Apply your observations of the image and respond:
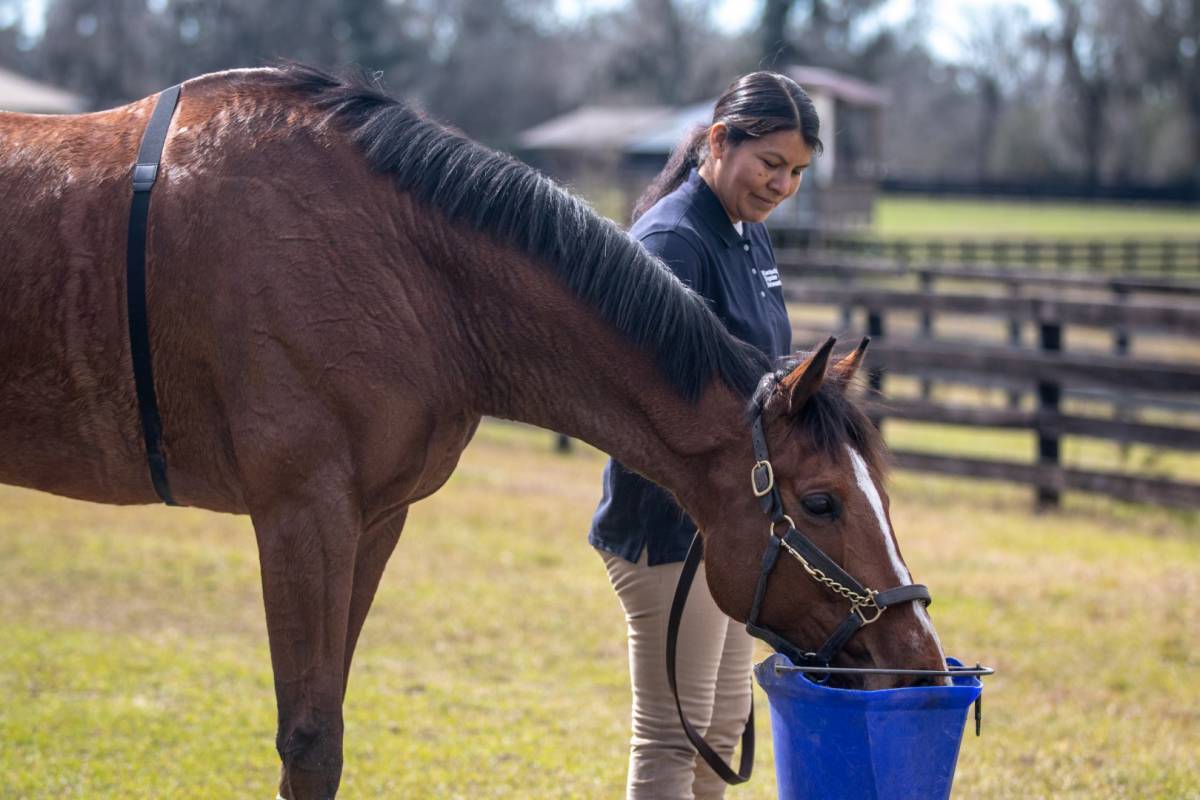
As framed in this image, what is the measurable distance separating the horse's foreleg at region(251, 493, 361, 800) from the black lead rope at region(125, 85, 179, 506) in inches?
12.4

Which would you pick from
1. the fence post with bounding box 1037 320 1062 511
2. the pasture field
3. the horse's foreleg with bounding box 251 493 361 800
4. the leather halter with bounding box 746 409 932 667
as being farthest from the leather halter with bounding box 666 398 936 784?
the fence post with bounding box 1037 320 1062 511

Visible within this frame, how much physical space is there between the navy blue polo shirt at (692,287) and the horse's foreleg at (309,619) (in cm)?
73

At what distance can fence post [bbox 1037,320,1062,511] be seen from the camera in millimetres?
9000

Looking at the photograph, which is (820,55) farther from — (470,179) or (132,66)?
(470,179)

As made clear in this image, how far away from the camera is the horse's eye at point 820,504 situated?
8.68 ft

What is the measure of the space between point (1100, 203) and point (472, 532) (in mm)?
48920

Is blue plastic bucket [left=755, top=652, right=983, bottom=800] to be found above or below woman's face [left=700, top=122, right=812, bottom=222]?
below

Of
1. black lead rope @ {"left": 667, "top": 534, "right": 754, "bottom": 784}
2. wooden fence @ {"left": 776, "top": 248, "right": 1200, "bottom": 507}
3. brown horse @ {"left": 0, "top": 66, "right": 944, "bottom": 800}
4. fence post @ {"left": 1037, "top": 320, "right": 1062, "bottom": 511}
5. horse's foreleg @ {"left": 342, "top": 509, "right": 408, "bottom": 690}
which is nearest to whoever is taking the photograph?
brown horse @ {"left": 0, "top": 66, "right": 944, "bottom": 800}

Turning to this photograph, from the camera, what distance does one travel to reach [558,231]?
114 inches

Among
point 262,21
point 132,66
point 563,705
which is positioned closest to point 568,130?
point 262,21

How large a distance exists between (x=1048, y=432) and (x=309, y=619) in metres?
7.44

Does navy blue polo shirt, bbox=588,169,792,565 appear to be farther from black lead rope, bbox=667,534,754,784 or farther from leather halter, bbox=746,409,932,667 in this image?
leather halter, bbox=746,409,932,667

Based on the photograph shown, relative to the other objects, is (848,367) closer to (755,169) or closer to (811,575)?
(811,575)

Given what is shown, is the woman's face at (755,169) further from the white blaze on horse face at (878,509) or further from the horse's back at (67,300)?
the horse's back at (67,300)
